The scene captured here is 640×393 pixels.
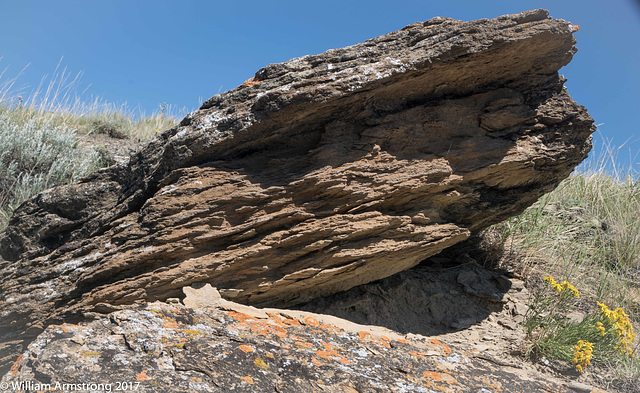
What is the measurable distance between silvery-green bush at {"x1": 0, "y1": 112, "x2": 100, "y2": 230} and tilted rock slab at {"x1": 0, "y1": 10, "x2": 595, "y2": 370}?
2.92 meters

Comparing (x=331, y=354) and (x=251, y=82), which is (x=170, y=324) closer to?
(x=331, y=354)

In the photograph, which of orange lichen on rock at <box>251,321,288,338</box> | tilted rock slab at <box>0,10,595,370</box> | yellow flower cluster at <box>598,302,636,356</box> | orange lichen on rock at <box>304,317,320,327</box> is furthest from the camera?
yellow flower cluster at <box>598,302,636,356</box>

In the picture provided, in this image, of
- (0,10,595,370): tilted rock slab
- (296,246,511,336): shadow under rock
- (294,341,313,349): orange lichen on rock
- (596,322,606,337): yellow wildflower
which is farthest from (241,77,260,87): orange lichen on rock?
(596,322,606,337): yellow wildflower

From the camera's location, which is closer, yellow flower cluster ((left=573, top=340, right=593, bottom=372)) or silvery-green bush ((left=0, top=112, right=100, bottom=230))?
yellow flower cluster ((left=573, top=340, right=593, bottom=372))

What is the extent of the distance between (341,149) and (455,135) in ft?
3.72

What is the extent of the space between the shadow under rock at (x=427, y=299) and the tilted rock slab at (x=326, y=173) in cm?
27

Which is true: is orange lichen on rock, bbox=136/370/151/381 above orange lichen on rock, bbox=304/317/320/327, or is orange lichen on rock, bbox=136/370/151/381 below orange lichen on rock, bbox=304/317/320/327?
below

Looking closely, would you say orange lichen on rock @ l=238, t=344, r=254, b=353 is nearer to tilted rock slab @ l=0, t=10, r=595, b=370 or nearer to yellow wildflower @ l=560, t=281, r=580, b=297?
tilted rock slab @ l=0, t=10, r=595, b=370

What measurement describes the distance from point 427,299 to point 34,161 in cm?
662

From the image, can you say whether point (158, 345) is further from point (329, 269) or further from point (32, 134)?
point (32, 134)

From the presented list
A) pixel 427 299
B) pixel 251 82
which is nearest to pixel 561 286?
pixel 427 299

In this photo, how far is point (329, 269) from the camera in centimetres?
436

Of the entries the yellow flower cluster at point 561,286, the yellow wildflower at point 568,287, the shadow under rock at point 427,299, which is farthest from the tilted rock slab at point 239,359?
the yellow wildflower at point 568,287

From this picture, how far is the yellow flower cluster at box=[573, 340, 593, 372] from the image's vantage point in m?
4.31
